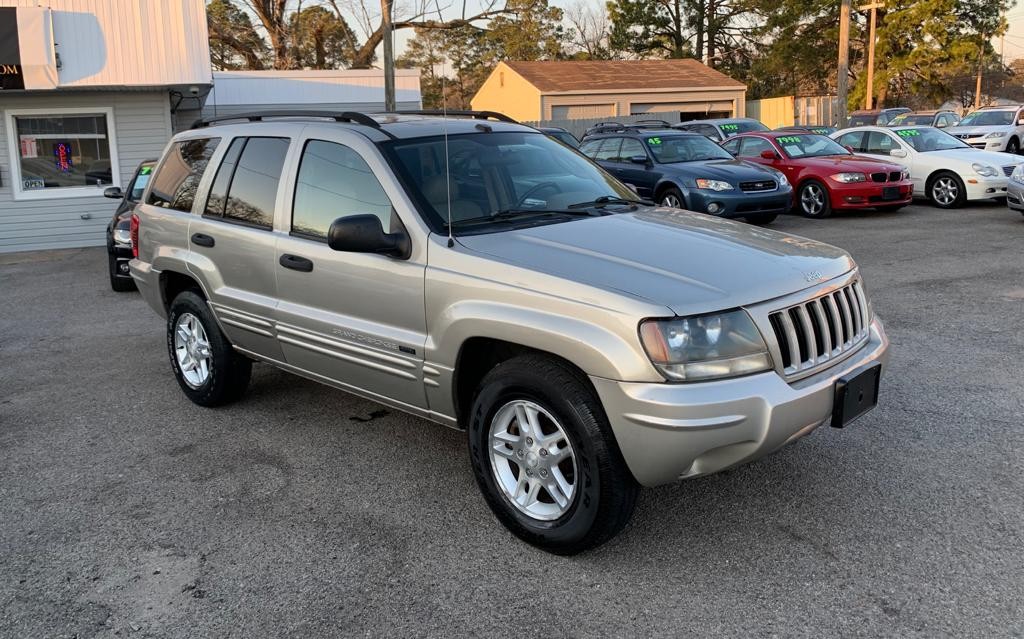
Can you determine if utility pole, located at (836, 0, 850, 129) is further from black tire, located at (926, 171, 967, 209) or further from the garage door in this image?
the garage door

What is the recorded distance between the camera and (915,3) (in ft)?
142

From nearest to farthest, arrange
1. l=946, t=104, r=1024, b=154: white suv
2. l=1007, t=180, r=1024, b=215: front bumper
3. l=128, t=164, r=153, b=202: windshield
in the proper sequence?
l=128, t=164, r=153, b=202: windshield
l=1007, t=180, r=1024, b=215: front bumper
l=946, t=104, r=1024, b=154: white suv

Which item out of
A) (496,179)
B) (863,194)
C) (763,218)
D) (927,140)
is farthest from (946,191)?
(496,179)

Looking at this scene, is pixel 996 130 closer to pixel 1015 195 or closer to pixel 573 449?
pixel 1015 195

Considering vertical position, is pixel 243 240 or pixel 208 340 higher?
pixel 243 240

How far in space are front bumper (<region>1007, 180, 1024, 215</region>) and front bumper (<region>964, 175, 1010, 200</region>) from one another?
2407 mm

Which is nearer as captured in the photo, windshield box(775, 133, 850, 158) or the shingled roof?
windshield box(775, 133, 850, 158)

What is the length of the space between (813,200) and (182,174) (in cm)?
1179

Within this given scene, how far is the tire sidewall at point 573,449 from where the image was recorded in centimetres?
347

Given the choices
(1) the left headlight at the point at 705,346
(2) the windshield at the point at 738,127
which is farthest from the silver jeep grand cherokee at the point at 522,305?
(2) the windshield at the point at 738,127

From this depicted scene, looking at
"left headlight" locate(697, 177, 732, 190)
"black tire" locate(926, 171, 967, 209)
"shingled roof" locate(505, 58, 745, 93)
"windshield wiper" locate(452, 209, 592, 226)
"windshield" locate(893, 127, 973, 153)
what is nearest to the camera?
"windshield wiper" locate(452, 209, 592, 226)

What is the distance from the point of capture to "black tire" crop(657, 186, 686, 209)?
43.2 feet

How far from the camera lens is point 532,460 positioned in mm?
3736

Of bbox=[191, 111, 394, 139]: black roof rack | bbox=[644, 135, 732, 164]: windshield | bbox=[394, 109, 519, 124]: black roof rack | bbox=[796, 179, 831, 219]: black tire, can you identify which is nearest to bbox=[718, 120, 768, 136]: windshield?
bbox=[796, 179, 831, 219]: black tire
